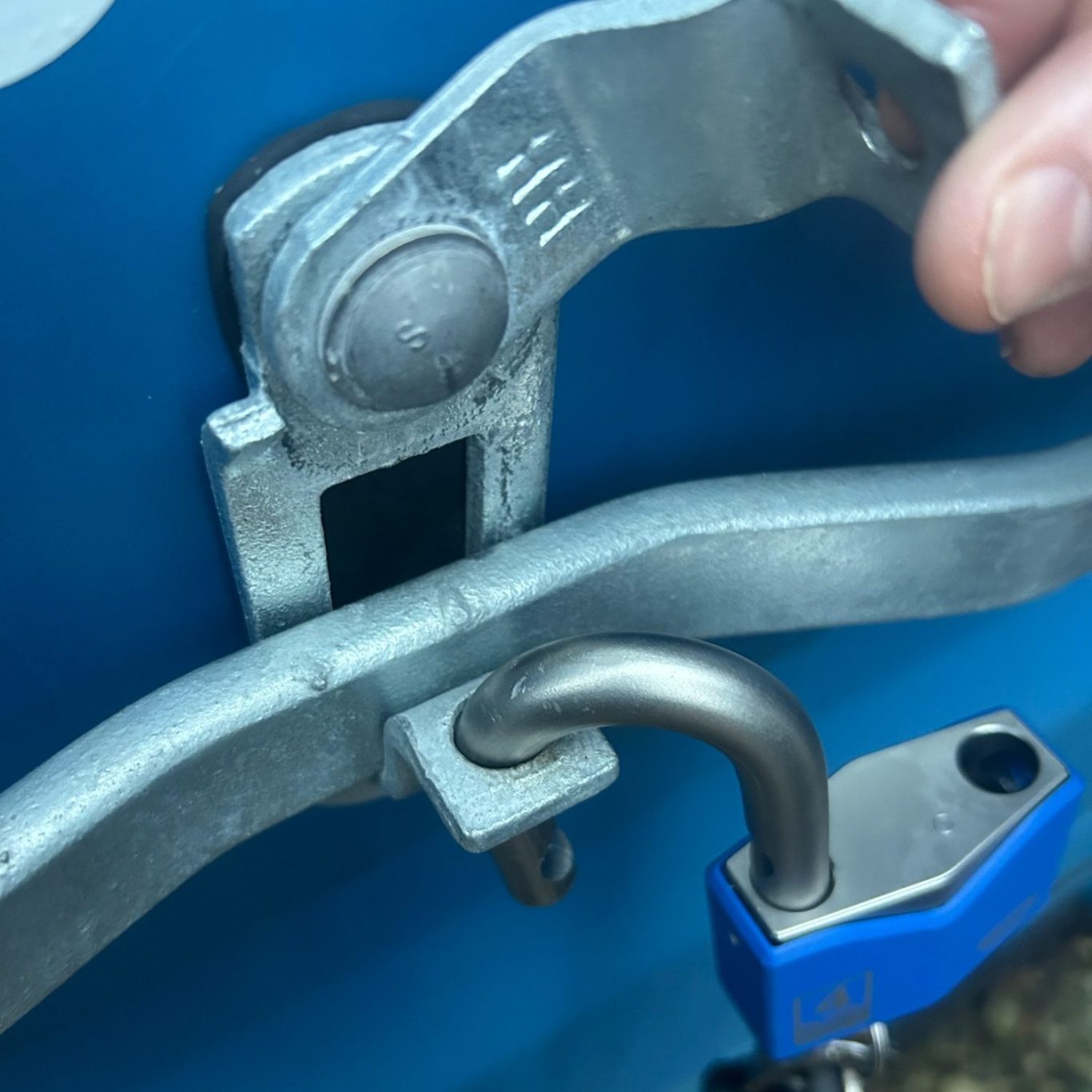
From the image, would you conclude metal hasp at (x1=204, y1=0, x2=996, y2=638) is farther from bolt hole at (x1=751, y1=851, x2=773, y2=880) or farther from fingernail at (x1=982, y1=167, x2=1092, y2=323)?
bolt hole at (x1=751, y1=851, x2=773, y2=880)

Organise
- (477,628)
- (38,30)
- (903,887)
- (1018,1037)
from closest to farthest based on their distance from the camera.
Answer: (38,30), (477,628), (903,887), (1018,1037)

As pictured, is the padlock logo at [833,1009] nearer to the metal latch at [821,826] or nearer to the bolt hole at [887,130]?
the metal latch at [821,826]

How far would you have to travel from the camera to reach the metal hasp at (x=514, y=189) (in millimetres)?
289

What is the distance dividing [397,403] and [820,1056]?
533mm

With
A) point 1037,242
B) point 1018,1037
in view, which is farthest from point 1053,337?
point 1018,1037

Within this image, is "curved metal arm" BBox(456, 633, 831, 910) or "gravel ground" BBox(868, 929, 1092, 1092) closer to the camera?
"curved metal arm" BBox(456, 633, 831, 910)

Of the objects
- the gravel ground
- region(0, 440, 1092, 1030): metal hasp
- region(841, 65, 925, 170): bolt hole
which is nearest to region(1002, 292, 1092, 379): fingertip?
region(0, 440, 1092, 1030): metal hasp

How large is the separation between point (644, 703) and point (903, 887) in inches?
8.1

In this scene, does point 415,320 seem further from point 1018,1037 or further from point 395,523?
point 1018,1037

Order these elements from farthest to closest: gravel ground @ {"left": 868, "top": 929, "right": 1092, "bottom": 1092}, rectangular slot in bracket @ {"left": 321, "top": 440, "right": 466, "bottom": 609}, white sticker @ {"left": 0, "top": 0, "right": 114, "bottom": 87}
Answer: gravel ground @ {"left": 868, "top": 929, "right": 1092, "bottom": 1092} → rectangular slot in bracket @ {"left": 321, "top": 440, "right": 466, "bottom": 609} → white sticker @ {"left": 0, "top": 0, "right": 114, "bottom": 87}

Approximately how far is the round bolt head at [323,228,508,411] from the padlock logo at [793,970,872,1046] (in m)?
0.33

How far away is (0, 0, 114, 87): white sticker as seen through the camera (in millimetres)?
269

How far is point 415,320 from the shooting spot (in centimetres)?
30

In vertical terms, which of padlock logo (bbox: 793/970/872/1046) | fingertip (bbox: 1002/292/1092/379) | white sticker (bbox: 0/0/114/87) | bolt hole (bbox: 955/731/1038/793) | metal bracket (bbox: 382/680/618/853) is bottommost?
padlock logo (bbox: 793/970/872/1046)
